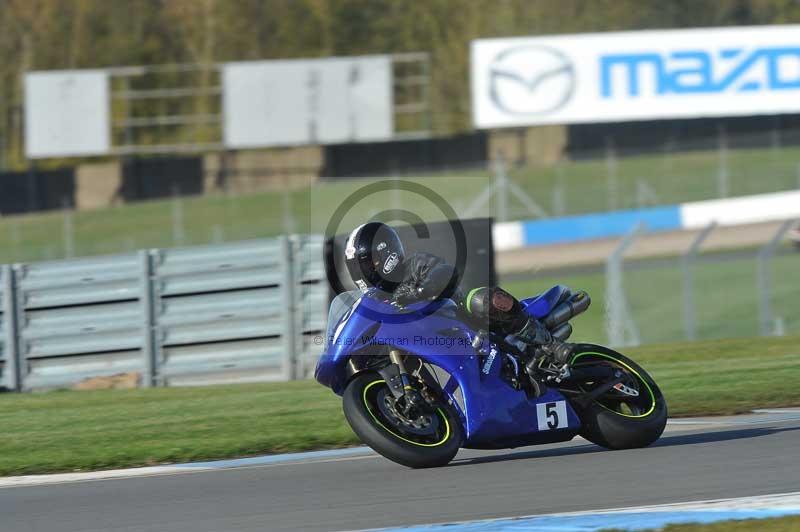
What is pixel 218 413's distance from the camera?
10.5m

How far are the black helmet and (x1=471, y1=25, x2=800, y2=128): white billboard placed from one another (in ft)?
101

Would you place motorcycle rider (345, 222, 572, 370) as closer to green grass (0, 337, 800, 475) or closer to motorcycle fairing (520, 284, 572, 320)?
motorcycle fairing (520, 284, 572, 320)

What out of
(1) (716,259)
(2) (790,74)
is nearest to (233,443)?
(1) (716,259)

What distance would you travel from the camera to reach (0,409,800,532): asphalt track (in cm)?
619

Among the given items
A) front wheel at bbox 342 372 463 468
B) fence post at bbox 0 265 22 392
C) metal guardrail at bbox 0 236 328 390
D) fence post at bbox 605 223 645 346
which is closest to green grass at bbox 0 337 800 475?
fence post at bbox 0 265 22 392

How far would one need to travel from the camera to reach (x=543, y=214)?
29.9 metres

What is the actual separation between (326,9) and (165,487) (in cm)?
4328

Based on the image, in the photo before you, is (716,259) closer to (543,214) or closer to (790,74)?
(543,214)

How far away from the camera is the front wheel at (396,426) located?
22.9ft

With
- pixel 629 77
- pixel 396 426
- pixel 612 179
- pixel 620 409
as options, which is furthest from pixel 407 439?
pixel 629 77

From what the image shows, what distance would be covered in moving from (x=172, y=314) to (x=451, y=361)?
7.66 metres

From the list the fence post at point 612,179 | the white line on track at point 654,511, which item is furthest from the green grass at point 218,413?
the fence post at point 612,179

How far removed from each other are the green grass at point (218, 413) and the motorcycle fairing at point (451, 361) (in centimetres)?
177

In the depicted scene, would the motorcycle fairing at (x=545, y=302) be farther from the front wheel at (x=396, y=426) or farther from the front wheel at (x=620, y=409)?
the front wheel at (x=396, y=426)
